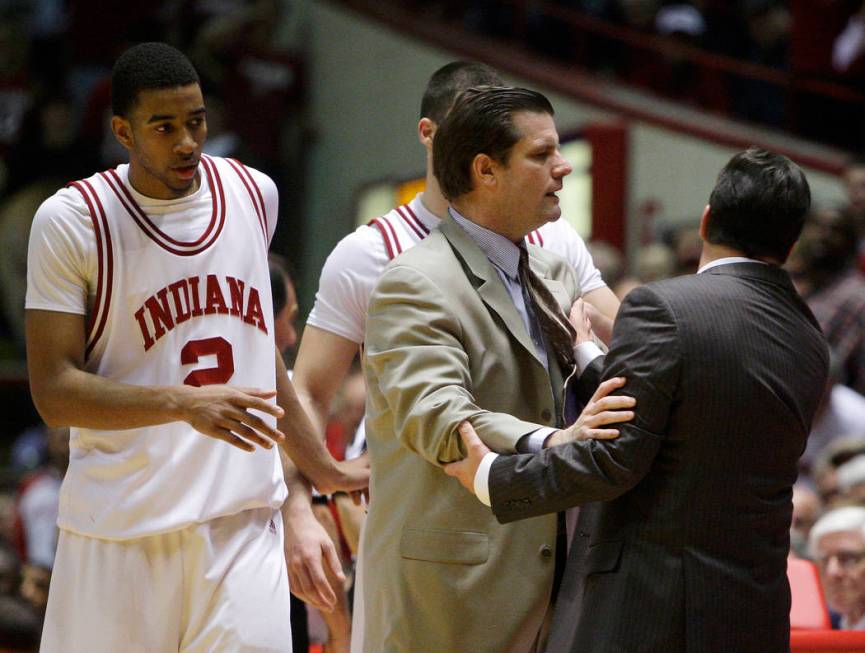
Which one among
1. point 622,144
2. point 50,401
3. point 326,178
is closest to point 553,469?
point 50,401

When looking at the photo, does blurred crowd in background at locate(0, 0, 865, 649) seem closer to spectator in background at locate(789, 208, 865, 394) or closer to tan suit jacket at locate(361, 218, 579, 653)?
spectator in background at locate(789, 208, 865, 394)

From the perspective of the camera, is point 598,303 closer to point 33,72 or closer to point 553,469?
point 553,469

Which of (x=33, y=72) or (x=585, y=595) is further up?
(x=33, y=72)

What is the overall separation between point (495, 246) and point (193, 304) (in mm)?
782

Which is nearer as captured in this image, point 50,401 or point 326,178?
point 50,401

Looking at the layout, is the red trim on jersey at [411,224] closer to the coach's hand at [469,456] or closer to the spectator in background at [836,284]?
the coach's hand at [469,456]

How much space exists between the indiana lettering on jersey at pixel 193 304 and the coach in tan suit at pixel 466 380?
467 millimetres

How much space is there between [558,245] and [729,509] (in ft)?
4.56

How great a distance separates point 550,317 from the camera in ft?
11.4

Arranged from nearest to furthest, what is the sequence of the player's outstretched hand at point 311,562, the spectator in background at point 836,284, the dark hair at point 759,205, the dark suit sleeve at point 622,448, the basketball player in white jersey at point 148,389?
the dark suit sleeve at point 622,448, the dark hair at point 759,205, the basketball player in white jersey at point 148,389, the player's outstretched hand at point 311,562, the spectator in background at point 836,284

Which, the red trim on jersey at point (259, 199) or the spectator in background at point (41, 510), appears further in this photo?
the spectator in background at point (41, 510)

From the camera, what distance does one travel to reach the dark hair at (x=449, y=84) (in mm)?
→ 4129

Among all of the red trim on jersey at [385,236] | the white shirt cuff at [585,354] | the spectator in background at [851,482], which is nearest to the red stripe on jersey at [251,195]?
the red trim on jersey at [385,236]

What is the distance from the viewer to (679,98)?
Answer: 1169 centimetres
